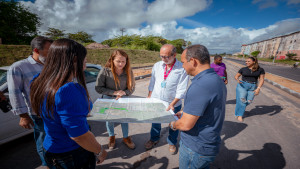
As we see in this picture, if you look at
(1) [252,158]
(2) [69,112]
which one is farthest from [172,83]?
(1) [252,158]

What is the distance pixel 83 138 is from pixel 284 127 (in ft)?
16.3

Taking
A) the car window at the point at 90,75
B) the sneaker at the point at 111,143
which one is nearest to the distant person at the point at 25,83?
the sneaker at the point at 111,143

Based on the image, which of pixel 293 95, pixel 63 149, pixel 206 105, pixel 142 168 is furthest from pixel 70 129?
pixel 293 95

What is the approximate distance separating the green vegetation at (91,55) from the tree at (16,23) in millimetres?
6033

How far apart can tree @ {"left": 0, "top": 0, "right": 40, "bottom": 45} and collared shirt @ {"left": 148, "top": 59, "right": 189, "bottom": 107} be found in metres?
22.0

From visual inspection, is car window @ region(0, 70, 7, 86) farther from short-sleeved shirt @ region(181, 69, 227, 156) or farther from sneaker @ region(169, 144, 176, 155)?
sneaker @ region(169, 144, 176, 155)

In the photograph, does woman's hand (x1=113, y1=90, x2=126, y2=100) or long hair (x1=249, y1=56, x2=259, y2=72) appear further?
long hair (x1=249, y1=56, x2=259, y2=72)

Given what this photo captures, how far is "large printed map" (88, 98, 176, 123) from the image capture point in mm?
1446

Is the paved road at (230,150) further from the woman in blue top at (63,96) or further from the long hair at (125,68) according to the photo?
the woman in blue top at (63,96)

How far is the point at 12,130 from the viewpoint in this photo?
89.5 inches

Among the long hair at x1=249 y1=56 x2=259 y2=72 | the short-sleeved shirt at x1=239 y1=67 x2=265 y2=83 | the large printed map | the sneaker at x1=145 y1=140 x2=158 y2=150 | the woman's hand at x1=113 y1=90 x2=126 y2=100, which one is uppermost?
the long hair at x1=249 y1=56 x2=259 y2=72

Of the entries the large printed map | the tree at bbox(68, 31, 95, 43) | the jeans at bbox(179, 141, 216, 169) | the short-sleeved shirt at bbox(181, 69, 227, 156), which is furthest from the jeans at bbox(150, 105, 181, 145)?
the tree at bbox(68, 31, 95, 43)

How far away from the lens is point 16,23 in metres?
16.8

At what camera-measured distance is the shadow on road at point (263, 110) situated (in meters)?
4.24
